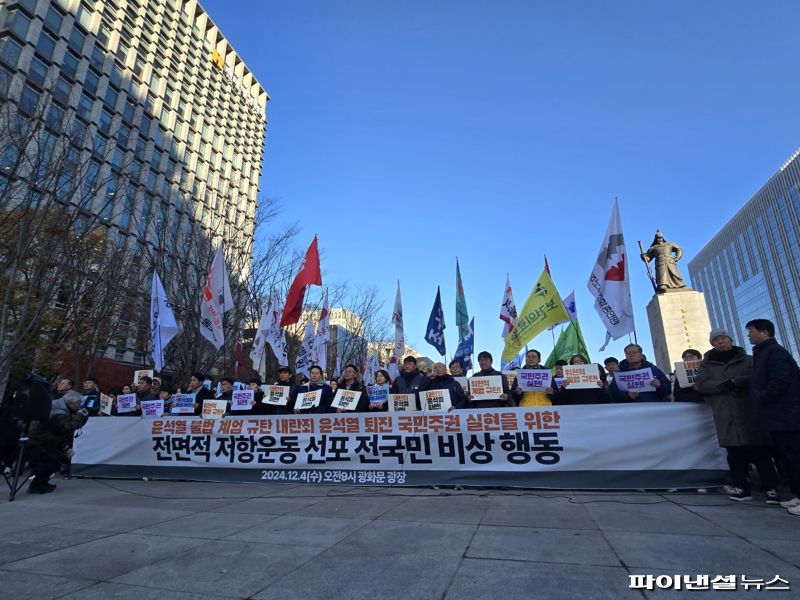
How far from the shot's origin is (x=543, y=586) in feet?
8.22

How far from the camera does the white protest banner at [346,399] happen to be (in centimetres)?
718

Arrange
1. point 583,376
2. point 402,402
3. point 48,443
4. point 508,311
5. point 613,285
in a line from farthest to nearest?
1. point 508,311
2. point 613,285
3. point 402,402
4. point 48,443
5. point 583,376

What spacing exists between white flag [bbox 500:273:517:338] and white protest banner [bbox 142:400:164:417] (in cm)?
897

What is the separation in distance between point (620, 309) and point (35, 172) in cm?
1162

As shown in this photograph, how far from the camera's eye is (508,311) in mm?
12820

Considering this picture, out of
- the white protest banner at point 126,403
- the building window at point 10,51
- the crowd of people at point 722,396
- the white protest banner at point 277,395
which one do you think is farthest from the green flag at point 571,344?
the building window at point 10,51

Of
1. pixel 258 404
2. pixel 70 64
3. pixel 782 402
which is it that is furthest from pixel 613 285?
pixel 70 64

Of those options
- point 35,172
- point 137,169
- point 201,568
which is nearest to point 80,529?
point 201,568

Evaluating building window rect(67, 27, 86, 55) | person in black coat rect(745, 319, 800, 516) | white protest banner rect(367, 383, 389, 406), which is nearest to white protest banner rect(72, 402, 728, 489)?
white protest banner rect(367, 383, 389, 406)

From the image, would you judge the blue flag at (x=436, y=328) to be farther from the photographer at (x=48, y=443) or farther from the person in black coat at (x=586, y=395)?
the photographer at (x=48, y=443)

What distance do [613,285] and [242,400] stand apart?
7.17 meters

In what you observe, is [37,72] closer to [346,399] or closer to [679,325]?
[346,399]

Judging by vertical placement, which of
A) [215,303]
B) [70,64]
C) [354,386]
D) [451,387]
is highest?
[70,64]

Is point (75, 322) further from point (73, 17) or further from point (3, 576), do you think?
point (73, 17)
